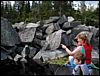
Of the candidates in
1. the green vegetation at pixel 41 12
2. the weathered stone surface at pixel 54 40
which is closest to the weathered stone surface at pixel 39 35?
the weathered stone surface at pixel 54 40

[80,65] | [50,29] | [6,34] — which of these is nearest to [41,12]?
[50,29]

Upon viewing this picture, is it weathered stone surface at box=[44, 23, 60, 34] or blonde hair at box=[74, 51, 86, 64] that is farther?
weathered stone surface at box=[44, 23, 60, 34]

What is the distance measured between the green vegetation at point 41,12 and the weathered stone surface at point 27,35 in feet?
41.1

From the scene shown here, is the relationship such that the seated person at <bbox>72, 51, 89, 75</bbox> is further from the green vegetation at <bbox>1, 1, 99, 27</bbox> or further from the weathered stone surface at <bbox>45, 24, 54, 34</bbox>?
the green vegetation at <bbox>1, 1, 99, 27</bbox>

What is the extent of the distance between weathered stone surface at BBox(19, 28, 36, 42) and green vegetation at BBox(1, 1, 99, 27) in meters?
12.5

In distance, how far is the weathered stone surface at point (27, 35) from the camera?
22.8 metres

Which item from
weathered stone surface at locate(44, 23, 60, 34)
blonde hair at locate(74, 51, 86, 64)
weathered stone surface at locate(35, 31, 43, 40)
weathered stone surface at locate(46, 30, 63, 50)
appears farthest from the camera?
weathered stone surface at locate(44, 23, 60, 34)

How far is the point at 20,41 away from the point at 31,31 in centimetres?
131

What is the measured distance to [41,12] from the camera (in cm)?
3975

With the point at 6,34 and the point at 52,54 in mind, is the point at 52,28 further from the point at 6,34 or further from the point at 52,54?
the point at 6,34

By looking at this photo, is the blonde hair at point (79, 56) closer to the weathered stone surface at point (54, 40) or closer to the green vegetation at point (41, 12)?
the weathered stone surface at point (54, 40)

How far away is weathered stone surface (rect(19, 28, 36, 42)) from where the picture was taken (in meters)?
22.8

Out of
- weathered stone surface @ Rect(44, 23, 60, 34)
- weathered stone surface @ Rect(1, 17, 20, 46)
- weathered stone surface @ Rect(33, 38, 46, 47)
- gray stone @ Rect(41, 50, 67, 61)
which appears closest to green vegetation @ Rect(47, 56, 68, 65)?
gray stone @ Rect(41, 50, 67, 61)

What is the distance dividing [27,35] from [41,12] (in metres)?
17.1
